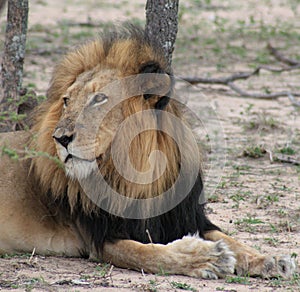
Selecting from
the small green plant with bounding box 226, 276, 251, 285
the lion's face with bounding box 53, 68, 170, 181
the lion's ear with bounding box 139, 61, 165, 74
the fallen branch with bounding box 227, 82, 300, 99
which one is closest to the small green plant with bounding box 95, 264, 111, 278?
the lion's face with bounding box 53, 68, 170, 181

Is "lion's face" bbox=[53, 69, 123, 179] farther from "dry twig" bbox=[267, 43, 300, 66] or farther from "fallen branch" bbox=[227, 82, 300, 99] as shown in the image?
"dry twig" bbox=[267, 43, 300, 66]

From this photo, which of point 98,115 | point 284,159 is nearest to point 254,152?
point 284,159

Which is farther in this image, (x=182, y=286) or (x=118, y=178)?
(x=118, y=178)

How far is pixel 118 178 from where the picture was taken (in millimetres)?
4016

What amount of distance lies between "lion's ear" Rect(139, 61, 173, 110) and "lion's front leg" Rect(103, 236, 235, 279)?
0.72 m

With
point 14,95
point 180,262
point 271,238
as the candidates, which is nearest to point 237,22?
point 14,95

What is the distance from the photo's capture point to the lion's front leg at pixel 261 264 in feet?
13.2

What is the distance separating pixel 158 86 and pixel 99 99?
31cm

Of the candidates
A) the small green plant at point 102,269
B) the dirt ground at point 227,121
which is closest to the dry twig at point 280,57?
the dirt ground at point 227,121

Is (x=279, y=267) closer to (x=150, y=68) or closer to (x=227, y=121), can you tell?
(x=150, y=68)

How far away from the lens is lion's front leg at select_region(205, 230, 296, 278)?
4016 mm

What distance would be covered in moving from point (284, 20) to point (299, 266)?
1006 centimetres

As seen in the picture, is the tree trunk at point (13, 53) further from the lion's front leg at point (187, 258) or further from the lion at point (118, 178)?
the lion's front leg at point (187, 258)

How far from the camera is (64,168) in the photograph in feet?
12.9
